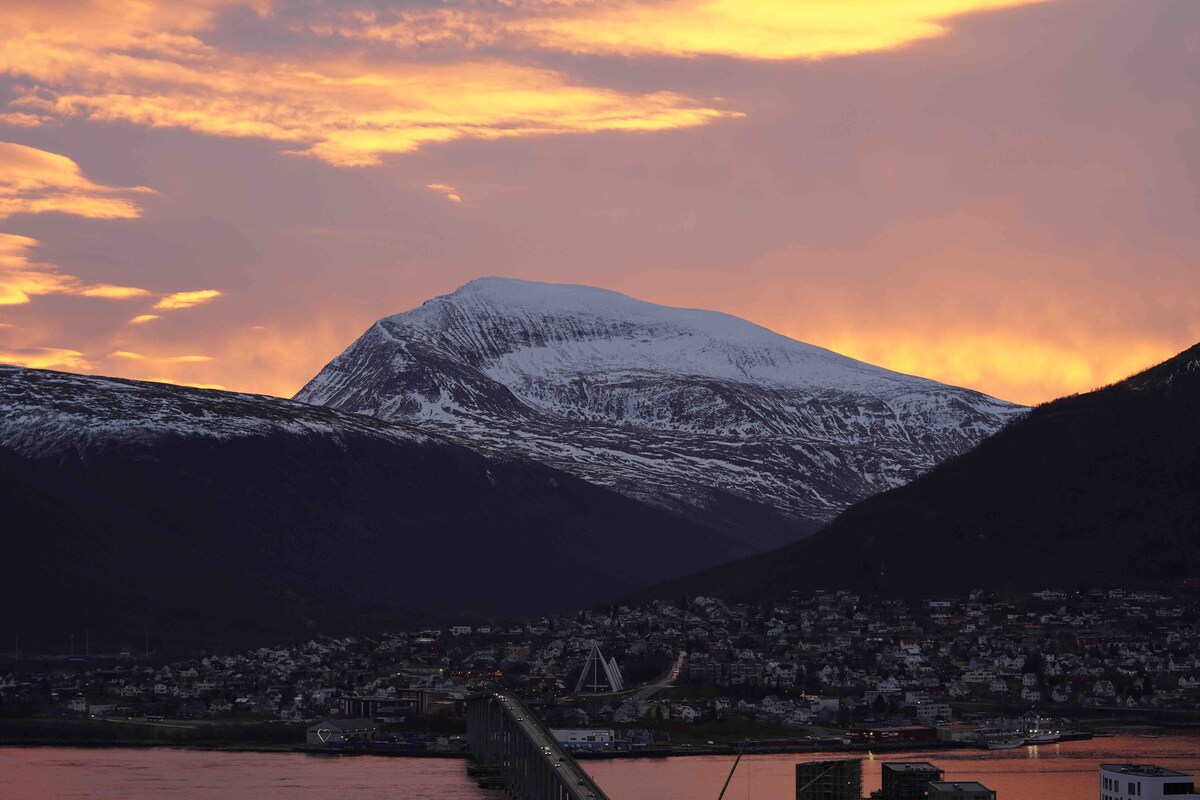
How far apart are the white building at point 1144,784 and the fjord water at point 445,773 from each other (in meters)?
23.7

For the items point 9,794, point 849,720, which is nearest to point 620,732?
point 849,720

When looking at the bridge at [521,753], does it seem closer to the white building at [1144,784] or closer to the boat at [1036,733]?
the white building at [1144,784]

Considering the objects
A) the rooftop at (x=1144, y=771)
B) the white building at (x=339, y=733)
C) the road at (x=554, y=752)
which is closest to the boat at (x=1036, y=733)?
the road at (x=554, y=752)

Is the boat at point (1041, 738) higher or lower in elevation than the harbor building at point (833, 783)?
higher

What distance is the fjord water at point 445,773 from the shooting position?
142250mm

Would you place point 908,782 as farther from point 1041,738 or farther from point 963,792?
point 1041,738

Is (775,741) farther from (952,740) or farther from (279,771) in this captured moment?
(279,771)

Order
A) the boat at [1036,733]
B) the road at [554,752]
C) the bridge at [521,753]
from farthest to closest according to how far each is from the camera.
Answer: the boat at [1036,733] → the bridge at [521,753] → the road at [554,752]

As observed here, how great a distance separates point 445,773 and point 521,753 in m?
17.6

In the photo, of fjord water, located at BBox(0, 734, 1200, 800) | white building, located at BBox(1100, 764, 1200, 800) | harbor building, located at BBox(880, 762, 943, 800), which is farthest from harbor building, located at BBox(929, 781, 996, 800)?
fjord water, located at BBox(0, 734, 1200, 800)

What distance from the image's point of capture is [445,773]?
163250mm

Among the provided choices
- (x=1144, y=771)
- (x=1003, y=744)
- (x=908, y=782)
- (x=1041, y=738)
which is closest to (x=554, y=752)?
(x=908, y=782)

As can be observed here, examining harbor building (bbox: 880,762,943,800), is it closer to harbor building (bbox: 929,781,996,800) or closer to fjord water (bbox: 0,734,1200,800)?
harbor building (bbox: 929,781,996,800)

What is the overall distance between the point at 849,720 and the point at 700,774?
152ft
